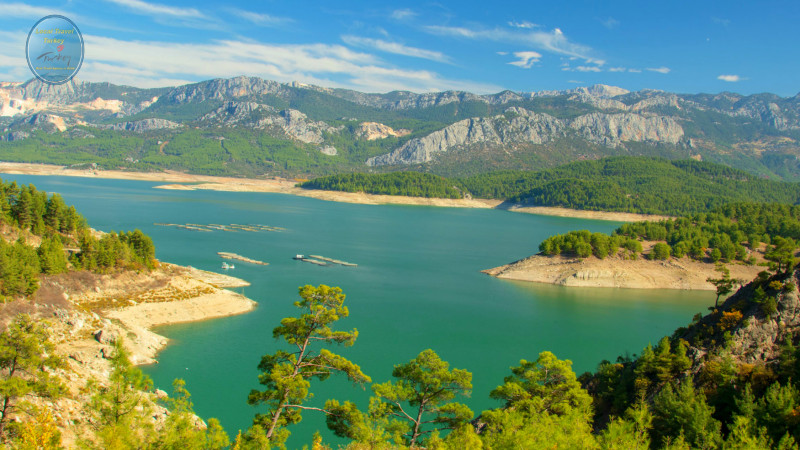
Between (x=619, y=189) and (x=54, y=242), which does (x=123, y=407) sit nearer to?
(x=54, y=242)

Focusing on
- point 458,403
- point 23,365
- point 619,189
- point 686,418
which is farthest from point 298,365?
point 619,189

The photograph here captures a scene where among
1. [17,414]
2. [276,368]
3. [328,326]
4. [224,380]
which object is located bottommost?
[224,380]

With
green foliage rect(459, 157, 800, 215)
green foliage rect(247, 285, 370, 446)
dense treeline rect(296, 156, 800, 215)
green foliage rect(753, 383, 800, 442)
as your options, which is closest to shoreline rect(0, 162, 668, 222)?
dense treeline rect(296, 156, 800, 215)

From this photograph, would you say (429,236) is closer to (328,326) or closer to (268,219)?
Answer: (268,219)

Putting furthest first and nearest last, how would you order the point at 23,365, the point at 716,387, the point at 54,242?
the point at 54,242, the point at 716,387, the point at 23,365

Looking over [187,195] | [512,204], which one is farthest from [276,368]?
[512,204]

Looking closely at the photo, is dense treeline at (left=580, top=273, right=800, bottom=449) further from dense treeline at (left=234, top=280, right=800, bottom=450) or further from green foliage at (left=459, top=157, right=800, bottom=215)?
green foliage at (left=459, top=157, right=800, bottom=215)

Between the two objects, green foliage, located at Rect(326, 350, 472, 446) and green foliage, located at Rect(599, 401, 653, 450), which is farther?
green foliage, located at Rect(326, 350, 472, 446)
